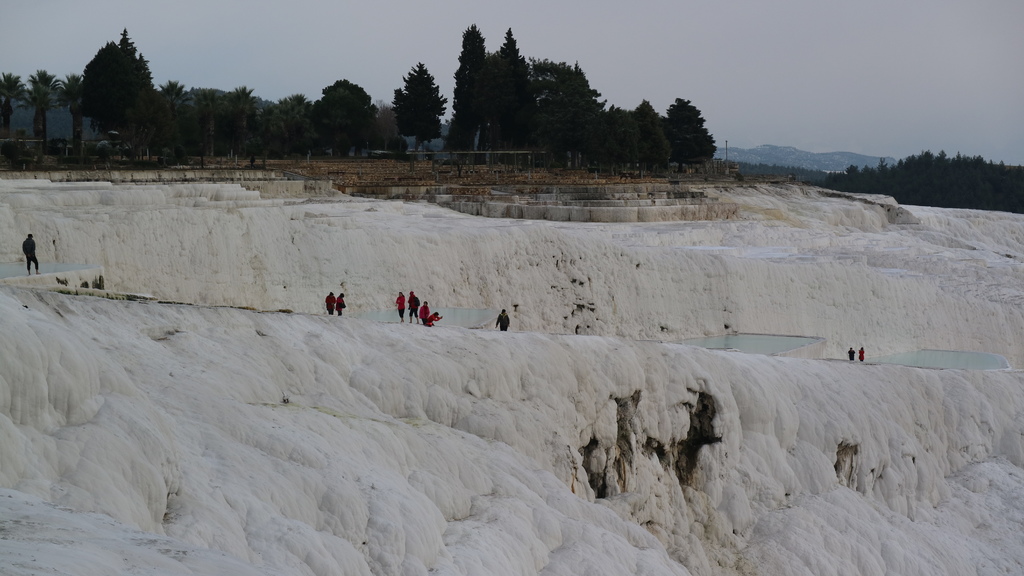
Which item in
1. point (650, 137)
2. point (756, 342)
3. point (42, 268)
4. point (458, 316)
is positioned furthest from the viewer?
point (650, 137)

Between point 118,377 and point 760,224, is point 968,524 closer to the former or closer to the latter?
point 118,377

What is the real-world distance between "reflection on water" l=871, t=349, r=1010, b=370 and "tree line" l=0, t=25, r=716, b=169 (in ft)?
110

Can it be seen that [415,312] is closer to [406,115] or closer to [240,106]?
[240,106]

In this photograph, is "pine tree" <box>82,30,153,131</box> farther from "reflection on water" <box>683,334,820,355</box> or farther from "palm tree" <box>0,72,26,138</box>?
"reflection on water" <box>683,334,820,355</box>

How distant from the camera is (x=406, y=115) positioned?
7662 centimetres

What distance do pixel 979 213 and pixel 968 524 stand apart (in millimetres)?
54457

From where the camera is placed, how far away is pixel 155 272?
23891mm

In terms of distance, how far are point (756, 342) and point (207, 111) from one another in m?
41.7

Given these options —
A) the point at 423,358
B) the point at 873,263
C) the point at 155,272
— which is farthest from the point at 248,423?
the point at 873,263

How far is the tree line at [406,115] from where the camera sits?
5328 centimetres

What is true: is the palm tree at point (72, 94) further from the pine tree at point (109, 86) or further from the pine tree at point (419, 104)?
the pine tree at point (419, 104)

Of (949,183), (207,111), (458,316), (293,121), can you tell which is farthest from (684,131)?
(458,316)

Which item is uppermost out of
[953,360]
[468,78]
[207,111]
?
[468,78]

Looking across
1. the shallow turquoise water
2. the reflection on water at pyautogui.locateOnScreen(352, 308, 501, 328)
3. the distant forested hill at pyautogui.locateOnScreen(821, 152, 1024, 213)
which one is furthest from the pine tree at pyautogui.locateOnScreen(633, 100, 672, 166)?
the distant forested hill at pyautogui.locateOnScreen(821, 152, 1024, 213)
